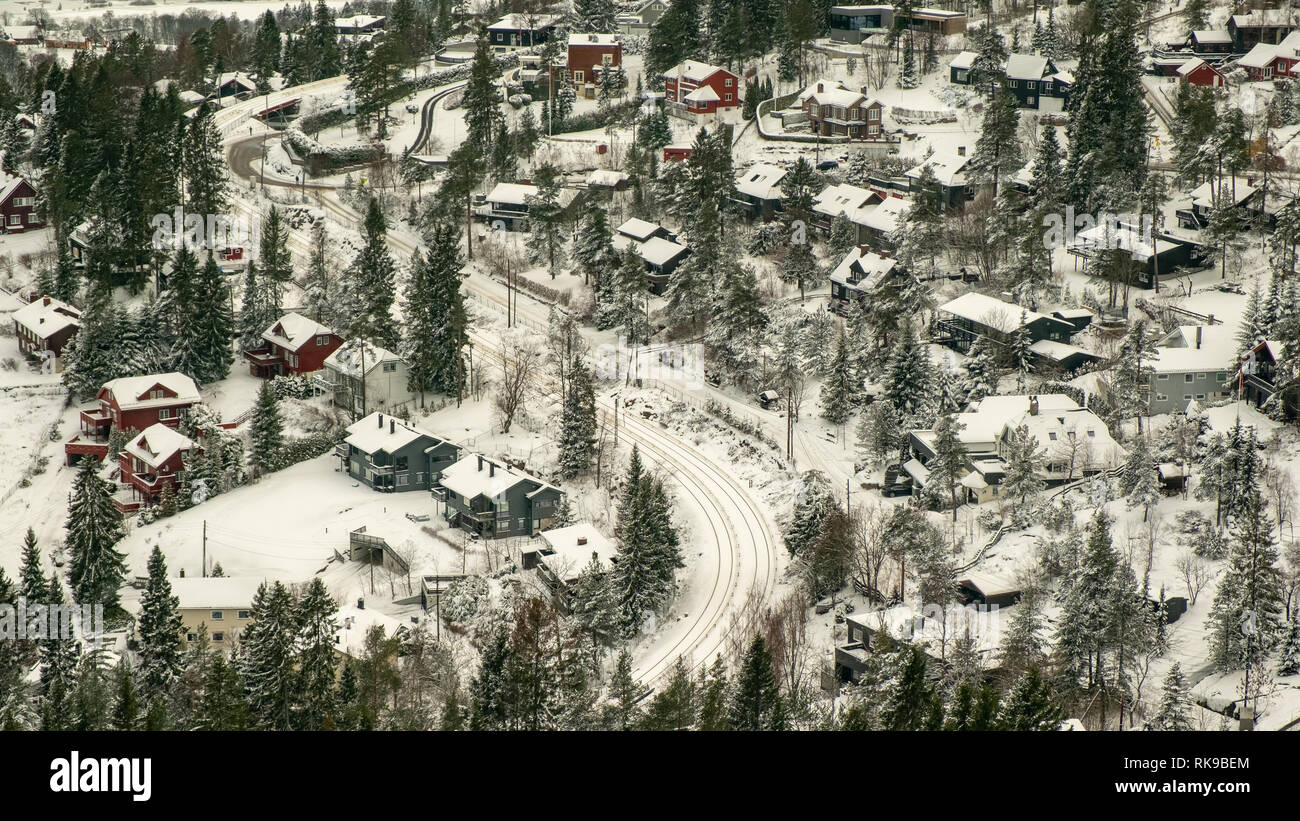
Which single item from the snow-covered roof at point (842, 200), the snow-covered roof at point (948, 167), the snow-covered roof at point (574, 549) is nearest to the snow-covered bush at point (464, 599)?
the snow-covered roof at point (574, 549)

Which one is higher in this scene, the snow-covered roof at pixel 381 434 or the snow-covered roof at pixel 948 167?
the snow-covered roof at pixel 948 167

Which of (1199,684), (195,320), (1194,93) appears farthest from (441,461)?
(1194,93)

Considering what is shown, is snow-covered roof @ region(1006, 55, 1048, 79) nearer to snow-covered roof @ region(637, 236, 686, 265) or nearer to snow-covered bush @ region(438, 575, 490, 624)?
snow-covered roof @ region(637, 236, 686, 265)

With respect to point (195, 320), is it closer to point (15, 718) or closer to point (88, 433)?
point (88, 433)

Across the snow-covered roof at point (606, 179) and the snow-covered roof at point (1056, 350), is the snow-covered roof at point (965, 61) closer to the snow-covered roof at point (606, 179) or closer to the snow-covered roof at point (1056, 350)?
the snow-covered roof at point (606, 179)

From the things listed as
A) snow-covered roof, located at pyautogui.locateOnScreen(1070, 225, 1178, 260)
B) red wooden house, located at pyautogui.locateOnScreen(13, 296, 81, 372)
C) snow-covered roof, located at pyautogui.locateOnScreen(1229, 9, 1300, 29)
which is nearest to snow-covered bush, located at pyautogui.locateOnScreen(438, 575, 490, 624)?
red wooden house, located at pyautogui.locateOnScreen(13, 296, 81, 372)
